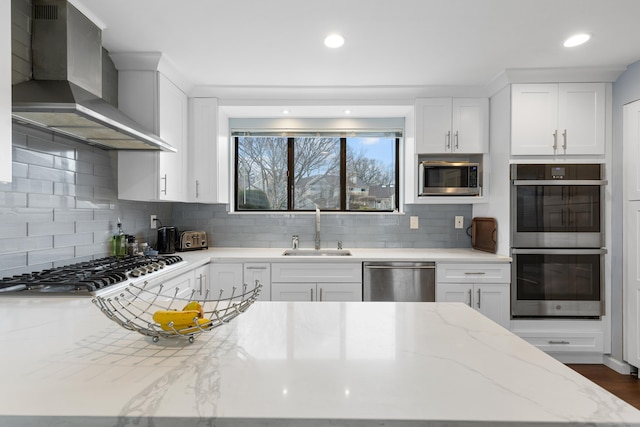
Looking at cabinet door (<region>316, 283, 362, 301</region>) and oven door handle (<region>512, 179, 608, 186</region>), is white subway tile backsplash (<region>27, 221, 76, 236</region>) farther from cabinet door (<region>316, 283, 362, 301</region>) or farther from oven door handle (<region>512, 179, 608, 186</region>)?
oven door handle (<region>512, 179, 608, 186</region>)

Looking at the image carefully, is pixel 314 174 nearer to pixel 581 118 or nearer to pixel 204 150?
pixel 204 150

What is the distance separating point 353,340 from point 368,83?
262 centimetres

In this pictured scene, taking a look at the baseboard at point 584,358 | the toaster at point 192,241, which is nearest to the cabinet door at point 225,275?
the toaster at point 192,241

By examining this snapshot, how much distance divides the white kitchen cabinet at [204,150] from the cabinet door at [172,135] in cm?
9

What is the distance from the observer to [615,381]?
2.69 meters

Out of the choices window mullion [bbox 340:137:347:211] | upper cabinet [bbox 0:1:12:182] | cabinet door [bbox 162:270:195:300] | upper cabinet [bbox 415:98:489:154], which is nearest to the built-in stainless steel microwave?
upper cabinet [bbox 415:98:489:154]

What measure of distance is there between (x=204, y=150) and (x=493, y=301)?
9.55ft

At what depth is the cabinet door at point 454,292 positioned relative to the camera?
295cm

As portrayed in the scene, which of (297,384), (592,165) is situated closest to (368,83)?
(592,165)

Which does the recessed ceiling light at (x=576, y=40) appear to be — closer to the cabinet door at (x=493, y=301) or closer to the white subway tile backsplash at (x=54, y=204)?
the cabinet door at (x=493, y=301)

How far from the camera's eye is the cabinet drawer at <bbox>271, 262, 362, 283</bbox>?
3.00 m

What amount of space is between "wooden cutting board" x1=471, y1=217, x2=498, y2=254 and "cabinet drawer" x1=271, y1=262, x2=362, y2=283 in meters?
1.26

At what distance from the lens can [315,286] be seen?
3.00 meters

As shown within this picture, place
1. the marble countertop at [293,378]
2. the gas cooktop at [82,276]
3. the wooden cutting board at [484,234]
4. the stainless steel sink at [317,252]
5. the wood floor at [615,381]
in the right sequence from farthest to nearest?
the stainless steel sink at [317,252], the wooden cutting board at [484,234], the wood floor at [615,381], the gas cooktop at [82,276], the marble countertop at [293,378]
